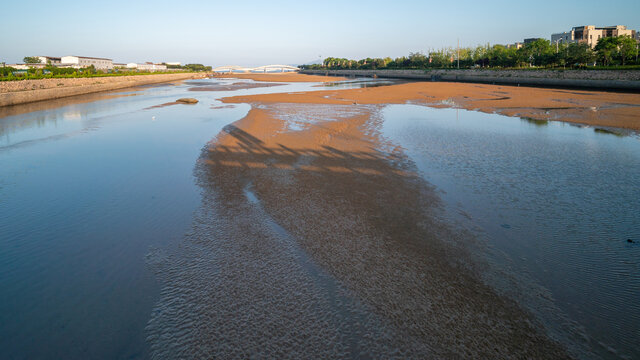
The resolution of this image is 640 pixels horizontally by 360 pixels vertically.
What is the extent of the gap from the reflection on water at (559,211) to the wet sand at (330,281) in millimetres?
676

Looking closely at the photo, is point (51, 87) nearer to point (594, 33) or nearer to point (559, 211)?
point (559, 211)

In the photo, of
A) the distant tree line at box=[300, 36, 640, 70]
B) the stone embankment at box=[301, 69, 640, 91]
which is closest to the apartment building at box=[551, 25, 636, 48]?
the distant tree line at box=[300, 36, 640, 70]

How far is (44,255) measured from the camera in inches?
243

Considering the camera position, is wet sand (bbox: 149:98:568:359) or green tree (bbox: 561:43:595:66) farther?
green tree (bbox: 561:43:595:66)

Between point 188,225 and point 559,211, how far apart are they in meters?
8.22

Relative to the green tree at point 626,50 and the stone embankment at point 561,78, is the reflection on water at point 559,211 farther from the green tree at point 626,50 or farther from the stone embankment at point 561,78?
the green tree at point 626,50

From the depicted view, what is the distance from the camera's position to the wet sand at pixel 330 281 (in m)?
3.91

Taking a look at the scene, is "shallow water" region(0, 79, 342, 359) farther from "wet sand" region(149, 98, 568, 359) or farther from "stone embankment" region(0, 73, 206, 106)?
"stone embankment" region(0, 73, 206, 106)

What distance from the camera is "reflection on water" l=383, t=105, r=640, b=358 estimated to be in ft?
14.8

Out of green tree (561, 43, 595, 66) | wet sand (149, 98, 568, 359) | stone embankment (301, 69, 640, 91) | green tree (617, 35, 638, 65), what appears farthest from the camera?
green tree (561, 43, 595, 66)

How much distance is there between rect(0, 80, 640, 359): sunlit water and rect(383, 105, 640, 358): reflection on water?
3 centimetres

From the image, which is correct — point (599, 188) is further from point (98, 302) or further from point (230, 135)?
point (230, 135)

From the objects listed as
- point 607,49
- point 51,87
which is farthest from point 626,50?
point 51,87

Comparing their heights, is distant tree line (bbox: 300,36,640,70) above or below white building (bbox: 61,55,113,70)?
below
